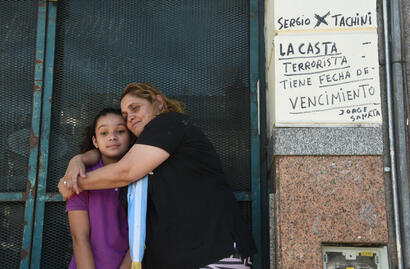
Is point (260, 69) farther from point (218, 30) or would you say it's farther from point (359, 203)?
point (359, 203)

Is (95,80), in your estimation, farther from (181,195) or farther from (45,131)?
(181,195)

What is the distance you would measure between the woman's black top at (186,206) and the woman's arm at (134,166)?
0.15ft

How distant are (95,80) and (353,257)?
2629 millimetres

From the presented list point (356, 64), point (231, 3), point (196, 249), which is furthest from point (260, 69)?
point (196, 249)

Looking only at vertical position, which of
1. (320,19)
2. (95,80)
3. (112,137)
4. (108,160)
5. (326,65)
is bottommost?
(108,160)

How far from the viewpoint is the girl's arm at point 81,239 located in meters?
Result: 3.01

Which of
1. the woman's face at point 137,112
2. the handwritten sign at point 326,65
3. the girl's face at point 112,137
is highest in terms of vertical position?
the handwritten sign at point 326,65

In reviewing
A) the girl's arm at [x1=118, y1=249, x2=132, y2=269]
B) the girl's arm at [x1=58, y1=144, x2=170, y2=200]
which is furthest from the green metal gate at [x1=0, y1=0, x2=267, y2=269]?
the girl's arm at [x1=58, y1=144, x2=170, y2=200]

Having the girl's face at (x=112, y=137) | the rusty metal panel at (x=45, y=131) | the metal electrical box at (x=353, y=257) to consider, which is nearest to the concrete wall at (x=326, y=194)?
the metal electrical box at (x=353, y=257)

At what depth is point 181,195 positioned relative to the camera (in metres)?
2.88

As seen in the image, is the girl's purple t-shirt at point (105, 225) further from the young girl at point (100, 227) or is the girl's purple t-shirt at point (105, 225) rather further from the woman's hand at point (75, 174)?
the woman's hand at point (75, 174)

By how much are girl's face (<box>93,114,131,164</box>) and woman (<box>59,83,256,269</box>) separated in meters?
0.37

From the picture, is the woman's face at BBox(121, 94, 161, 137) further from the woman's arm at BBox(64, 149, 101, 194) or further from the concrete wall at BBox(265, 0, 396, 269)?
the concrete wall at BBox(265, 0, 396, 269)

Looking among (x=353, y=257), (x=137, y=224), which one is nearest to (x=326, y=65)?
(x=353, y=257)
